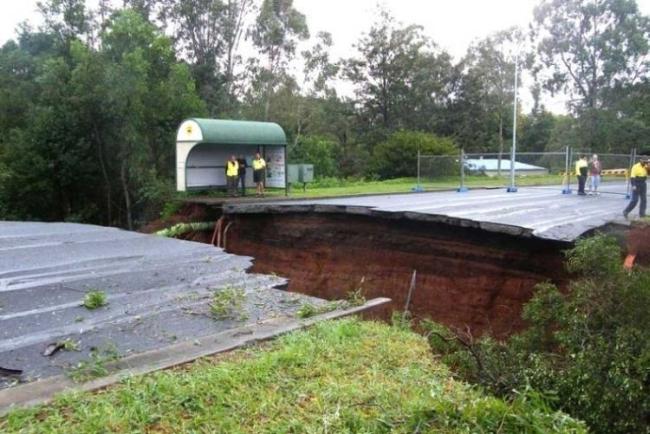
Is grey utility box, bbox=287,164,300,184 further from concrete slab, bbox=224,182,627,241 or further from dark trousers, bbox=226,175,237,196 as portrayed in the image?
concrete slab, bbox=224,182,627,241

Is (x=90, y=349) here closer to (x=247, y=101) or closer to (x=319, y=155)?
(x=319, y=155)

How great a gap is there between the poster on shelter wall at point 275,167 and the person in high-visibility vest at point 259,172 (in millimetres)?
553

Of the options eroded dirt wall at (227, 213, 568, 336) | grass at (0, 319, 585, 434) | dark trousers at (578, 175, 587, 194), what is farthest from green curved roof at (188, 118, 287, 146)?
grass at (0, 319, 585, 434)

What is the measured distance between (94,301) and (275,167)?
53.5 feet

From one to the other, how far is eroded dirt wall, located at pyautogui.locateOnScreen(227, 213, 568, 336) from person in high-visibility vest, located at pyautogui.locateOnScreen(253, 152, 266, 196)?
380 centimetres

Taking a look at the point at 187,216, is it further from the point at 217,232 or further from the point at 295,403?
the point at 295,403

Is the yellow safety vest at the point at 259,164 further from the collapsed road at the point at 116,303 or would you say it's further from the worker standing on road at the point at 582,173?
the worker standing on road at the point at 582,173


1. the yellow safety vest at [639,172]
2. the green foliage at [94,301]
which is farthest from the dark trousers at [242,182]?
the green foliage at [94,301]

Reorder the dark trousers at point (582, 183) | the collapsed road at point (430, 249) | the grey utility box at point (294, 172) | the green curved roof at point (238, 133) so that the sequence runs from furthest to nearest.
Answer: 1. the grey utility box at point (294, 172)
2. the dark trousers at point (582, 183)
3. the green curved roof at point (238, 133)
4. the collapsed road at point (430, 249)

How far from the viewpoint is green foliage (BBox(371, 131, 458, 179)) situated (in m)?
37.2

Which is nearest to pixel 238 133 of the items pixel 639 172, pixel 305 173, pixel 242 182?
pixel 242 182

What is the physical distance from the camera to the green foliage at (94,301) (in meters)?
6.03

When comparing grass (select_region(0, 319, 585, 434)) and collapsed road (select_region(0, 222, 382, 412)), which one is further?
collapsed road (select_region(0, 222, 382, 412))

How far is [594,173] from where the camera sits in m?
22.0
